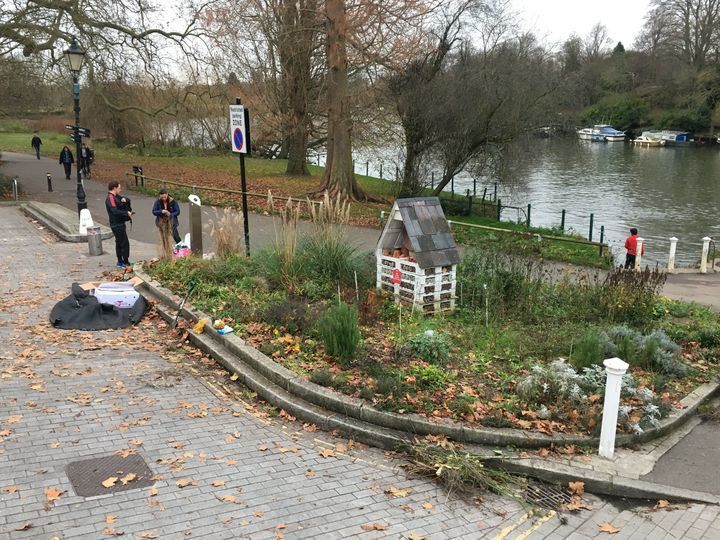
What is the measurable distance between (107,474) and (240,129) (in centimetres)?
687

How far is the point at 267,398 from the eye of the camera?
6582mm

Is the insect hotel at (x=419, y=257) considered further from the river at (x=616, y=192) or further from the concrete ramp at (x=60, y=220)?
the river at (x=616, y=192)

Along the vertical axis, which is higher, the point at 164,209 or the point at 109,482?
the point at 164,209

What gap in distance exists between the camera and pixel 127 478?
16.1 feet

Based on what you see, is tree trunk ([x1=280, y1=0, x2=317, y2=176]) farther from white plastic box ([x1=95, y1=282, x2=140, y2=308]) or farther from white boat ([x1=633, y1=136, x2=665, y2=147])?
white boat ([x1=633, y1=136, x2=665, y2=147])

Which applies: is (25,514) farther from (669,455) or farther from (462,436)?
(669,455)

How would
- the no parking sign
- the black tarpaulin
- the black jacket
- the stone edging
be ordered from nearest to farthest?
the stone edging → the black tarpaulin → the no parking sign → the black jacket

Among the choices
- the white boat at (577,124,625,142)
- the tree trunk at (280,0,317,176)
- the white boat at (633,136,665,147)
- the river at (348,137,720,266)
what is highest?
the tree trunk at (280,0,317,176)

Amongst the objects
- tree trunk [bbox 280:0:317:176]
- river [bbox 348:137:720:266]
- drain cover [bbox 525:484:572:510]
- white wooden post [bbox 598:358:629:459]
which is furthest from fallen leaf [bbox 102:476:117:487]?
tree trunk [bbox 280:0:317:176]

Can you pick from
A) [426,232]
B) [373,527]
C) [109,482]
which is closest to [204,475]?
[109,482]

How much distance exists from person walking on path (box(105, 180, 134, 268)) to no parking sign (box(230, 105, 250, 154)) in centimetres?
304

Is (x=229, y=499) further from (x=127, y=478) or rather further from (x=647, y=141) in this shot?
(x=647, y=141)

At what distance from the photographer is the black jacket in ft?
39.6

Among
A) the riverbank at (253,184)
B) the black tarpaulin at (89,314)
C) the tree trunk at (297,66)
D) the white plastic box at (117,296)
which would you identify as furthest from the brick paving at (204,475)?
the tree trunk at (297,66)
